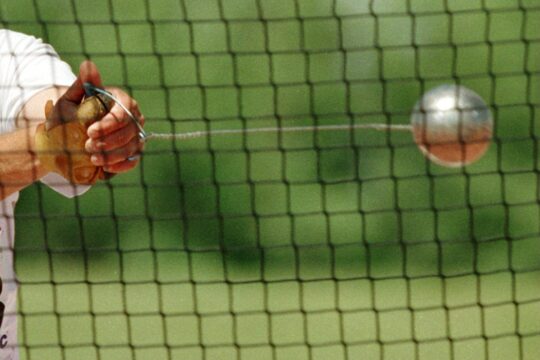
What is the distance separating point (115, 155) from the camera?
74.4 inches

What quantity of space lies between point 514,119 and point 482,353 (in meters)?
1.68

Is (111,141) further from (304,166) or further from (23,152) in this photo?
(304,166)

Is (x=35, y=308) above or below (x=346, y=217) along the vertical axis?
below

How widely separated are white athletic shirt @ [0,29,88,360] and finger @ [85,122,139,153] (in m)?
0.23

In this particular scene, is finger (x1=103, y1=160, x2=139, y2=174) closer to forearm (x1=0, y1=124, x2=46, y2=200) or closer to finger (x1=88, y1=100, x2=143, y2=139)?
finger (x1=88, y1=100, x2=143, y2=139)

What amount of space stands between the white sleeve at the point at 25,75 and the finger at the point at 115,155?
0.20 metres

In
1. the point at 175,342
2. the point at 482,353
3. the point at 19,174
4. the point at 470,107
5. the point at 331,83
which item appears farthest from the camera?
the point at 331,83

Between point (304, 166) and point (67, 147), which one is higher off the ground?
point (304, 166)

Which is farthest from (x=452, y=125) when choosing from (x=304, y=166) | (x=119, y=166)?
(x=304, y=166)

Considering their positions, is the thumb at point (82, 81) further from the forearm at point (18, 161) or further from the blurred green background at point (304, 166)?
the blurred green background at point (304, 166)

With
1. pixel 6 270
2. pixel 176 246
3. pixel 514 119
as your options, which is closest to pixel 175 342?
pixel 176 246

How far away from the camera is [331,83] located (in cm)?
542

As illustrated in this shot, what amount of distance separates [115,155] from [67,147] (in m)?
0.12

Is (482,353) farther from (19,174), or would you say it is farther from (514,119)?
(19,174)
